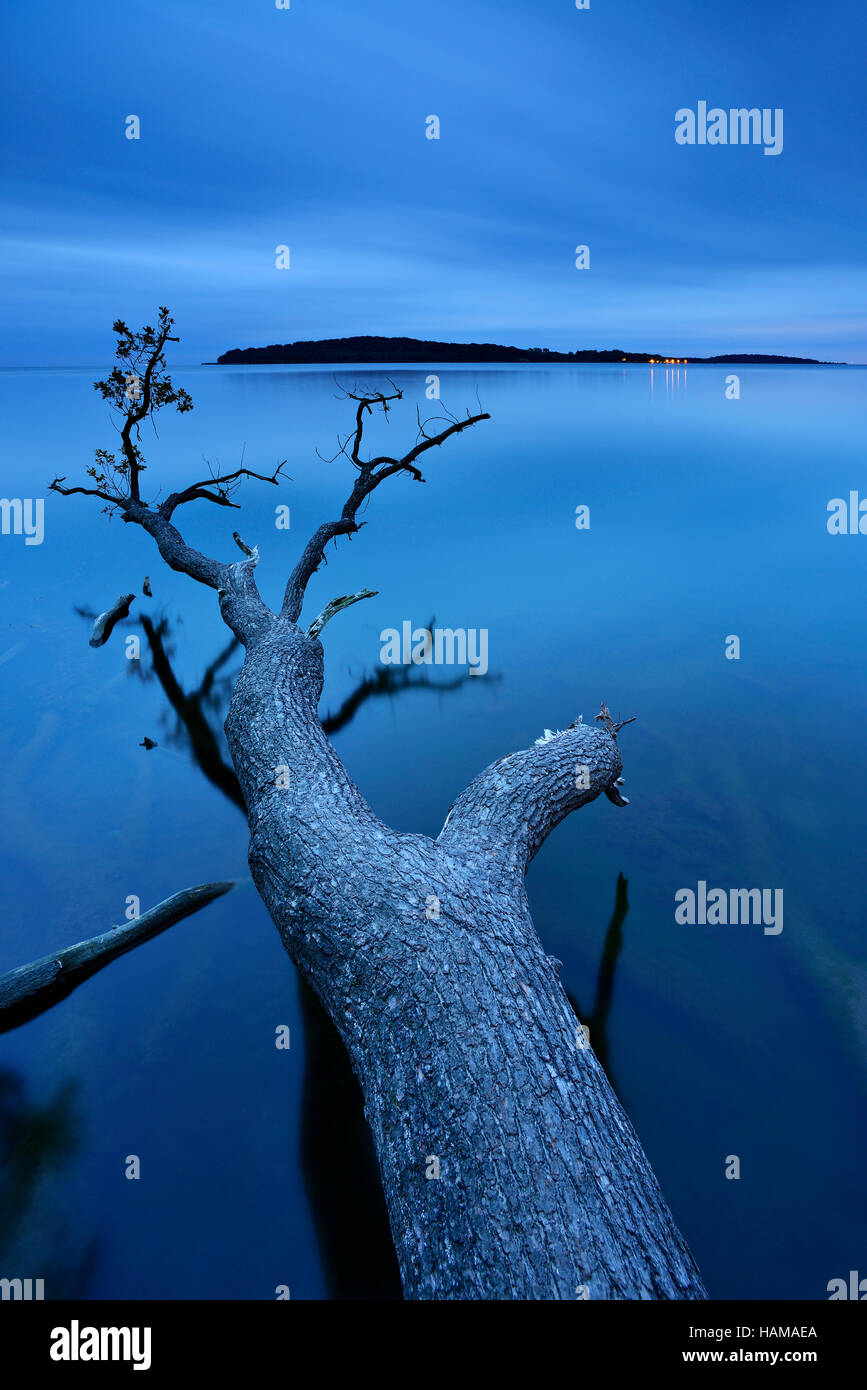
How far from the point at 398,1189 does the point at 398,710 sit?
301 inches

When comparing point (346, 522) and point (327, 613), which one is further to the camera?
point (346, 522)

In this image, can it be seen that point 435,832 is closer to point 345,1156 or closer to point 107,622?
point 345,1156

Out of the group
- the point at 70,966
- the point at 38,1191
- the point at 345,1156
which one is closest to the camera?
the point at 38,1191

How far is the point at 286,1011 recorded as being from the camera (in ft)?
17.7

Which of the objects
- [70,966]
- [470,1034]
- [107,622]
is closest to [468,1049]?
[470,1034]

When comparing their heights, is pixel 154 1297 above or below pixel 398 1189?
below

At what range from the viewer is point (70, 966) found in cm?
550

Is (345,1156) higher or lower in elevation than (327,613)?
lower

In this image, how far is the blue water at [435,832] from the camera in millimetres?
4109

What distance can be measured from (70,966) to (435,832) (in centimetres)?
362

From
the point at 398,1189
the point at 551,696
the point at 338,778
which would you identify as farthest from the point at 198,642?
the point at 398,1189

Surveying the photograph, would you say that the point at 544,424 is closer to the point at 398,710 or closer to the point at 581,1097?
the point at 398,710

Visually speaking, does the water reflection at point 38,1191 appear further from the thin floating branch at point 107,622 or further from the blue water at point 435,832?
the thin floating branch at point 107,622

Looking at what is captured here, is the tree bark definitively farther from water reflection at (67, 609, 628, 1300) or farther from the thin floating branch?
the thin floating branch
